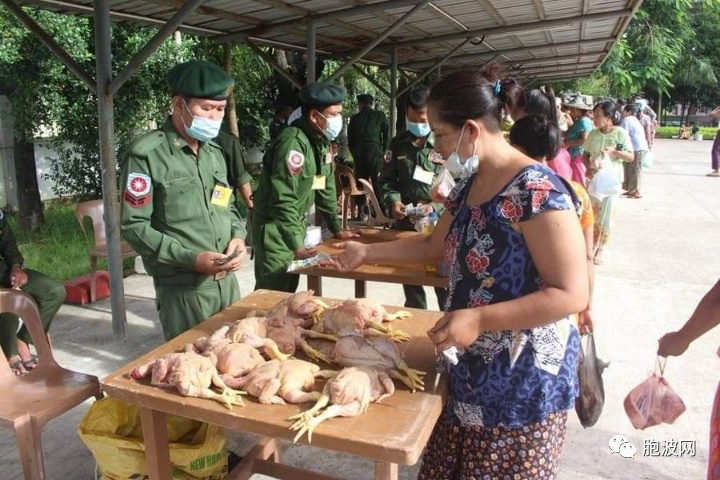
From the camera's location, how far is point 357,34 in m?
6.43

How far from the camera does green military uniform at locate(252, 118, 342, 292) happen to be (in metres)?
3.04

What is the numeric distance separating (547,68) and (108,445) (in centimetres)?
1451

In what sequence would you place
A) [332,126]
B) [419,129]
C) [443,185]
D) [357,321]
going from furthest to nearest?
[419,129] < [332,126] < [443,185] < [357,321]

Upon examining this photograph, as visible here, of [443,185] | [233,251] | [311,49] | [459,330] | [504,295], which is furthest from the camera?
[311,49]

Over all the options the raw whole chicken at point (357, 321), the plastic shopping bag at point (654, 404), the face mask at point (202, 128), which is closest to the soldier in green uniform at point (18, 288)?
the face mask at point (202, 128)

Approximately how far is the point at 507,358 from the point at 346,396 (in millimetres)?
453

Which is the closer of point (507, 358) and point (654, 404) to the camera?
point (507, 358)

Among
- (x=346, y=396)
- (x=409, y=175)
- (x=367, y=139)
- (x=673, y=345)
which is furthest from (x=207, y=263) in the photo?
(x=367, y=139)

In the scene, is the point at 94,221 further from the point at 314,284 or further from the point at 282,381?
the point at 282,381

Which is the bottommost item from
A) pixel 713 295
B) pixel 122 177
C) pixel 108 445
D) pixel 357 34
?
pixel 108 445

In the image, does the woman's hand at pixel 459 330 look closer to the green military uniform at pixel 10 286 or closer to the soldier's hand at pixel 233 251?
the soldier's hand at pixel 233 251

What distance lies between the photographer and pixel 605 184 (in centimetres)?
599

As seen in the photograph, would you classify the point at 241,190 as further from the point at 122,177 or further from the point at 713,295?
the point at 713,295

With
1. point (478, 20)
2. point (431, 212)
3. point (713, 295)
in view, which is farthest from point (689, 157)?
point (713, 295)
